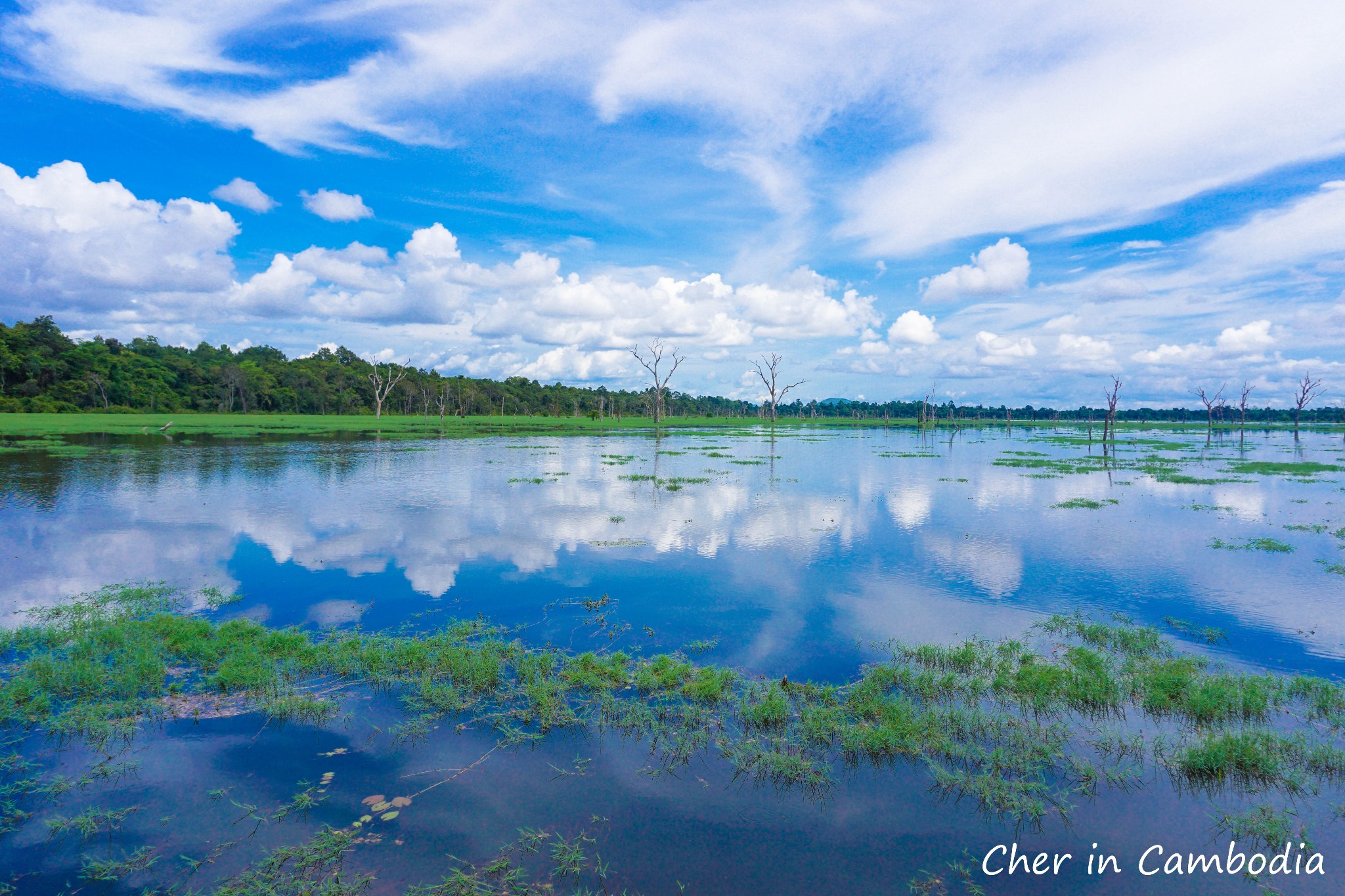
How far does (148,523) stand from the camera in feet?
57.2

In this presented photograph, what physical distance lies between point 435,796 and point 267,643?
5.11m

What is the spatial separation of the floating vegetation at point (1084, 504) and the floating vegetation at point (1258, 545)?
18.3 feet

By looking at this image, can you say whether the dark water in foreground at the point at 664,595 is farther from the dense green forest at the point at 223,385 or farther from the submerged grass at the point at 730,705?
the dense green forest at the point at 223,385

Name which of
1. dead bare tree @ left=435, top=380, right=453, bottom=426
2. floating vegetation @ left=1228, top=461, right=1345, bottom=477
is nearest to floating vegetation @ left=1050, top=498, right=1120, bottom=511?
floating vegetation @ left=1228, top=461, right=1345, bottom=477

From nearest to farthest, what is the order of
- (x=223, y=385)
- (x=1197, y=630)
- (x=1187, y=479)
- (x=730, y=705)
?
(x=730, y=705), (x=1197, y=630), (x=1187, y=479), (x=223, y=385)

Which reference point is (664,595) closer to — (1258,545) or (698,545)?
(698,545)

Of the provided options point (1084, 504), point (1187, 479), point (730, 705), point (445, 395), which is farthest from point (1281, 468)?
point (445, 395)

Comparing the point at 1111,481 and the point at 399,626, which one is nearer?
the point at 399,626

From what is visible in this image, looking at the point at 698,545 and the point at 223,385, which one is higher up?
the point at 223,385

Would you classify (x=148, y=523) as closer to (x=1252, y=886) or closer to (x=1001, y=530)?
(x=1252, y=886)

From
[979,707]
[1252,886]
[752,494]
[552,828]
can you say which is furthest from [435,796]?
[752,494]

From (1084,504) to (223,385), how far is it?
127 m

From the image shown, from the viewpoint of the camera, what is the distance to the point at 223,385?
4161 inches

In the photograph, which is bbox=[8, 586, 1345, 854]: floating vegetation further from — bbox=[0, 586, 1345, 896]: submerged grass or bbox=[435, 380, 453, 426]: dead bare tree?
bbox=[435, 380, 453, 426]: dead bare tree
